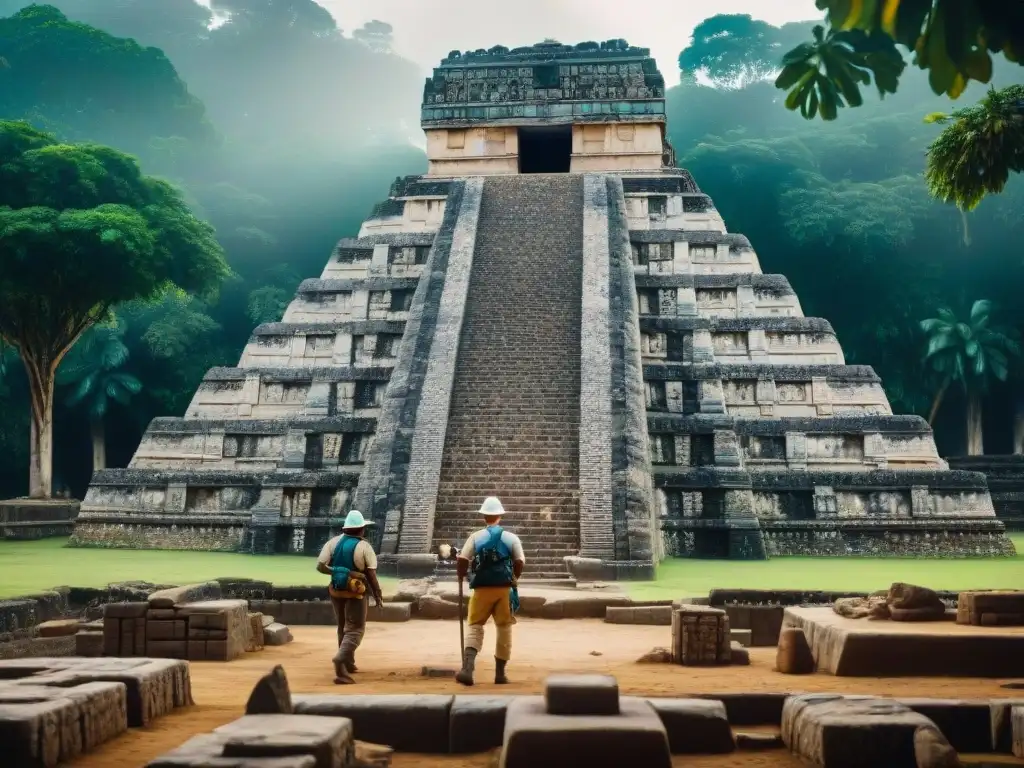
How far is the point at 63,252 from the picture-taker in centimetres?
2253

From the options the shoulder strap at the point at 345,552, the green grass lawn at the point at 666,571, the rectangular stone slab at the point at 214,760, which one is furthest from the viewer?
the green grass lawn at the point at 666,571

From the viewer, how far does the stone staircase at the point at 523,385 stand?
14.9m

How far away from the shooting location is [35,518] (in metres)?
24.9

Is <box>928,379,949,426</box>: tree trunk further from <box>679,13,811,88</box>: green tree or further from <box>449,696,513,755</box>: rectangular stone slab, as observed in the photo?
<box>449,696,513,755</box>: rectangular stone slab

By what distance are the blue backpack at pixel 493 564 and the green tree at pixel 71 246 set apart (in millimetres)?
16742

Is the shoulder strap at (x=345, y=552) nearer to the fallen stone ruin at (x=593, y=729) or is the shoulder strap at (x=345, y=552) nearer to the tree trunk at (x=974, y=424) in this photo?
the fallen stone ruin at (x=593, y=729)

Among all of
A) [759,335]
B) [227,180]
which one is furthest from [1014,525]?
[227,180]

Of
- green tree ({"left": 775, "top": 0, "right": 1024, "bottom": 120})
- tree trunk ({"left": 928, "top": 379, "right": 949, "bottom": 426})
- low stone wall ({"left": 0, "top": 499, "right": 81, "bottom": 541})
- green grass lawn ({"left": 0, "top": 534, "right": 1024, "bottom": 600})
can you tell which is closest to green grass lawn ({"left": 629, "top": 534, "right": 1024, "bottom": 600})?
green grass lawn ({"left": 0, "top": 534, "right": 1024, "bottom": 600})

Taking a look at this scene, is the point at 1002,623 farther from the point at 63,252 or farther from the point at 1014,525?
the point at 1014,525

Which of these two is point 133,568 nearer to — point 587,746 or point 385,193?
point 587,746

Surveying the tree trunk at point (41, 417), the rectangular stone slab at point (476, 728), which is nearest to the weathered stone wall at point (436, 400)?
the rectangular stone slab at point (476, 728)

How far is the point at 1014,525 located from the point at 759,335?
46.8 ft

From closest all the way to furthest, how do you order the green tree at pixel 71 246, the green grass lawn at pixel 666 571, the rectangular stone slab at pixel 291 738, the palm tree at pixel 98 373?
the rectangular stone slab at pixel 291 738 < the green grass lawn at pixel 666 571 < the green tree at pixel 71 246 < the palm tree at pixel 98 373

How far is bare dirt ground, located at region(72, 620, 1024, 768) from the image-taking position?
232 inches
